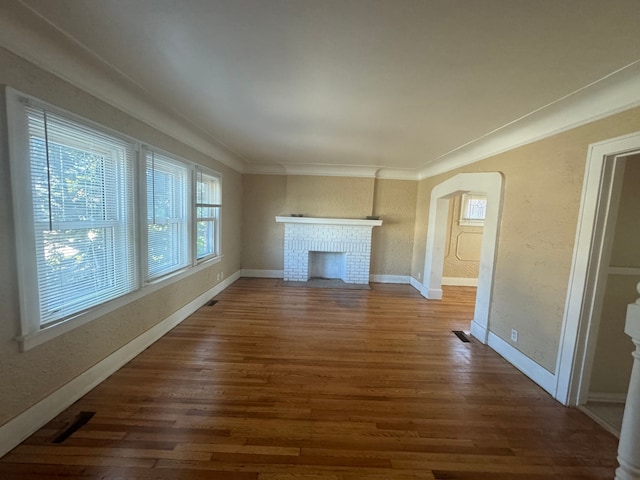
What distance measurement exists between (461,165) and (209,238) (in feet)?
13.5

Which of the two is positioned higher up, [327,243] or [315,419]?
[327,243]

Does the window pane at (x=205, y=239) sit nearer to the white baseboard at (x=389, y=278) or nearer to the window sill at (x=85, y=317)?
the window sill at (x=85, y=317)

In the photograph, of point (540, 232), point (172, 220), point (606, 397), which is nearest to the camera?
point (606, 397)

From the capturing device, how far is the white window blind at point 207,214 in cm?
392

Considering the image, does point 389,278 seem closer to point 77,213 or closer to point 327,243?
point 327,243

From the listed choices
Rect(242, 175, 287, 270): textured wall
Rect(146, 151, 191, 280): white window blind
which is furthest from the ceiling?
Rect(242, 175, 287, 270): textured wall

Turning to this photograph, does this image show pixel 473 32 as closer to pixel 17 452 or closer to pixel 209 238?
pixel 17 452

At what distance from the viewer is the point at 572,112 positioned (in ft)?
7.20

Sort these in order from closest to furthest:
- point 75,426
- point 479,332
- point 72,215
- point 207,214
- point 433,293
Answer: point 75,426 → point 72,215 → point 479,332 → point 207,214 → point 433,293

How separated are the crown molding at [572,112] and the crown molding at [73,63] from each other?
334cm

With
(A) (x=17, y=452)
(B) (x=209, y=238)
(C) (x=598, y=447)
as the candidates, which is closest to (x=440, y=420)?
(C) (x=598, y=447)

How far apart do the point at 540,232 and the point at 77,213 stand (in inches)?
151

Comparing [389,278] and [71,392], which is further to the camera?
[389,278]

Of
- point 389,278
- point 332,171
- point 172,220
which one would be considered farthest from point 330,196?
point 172,220
